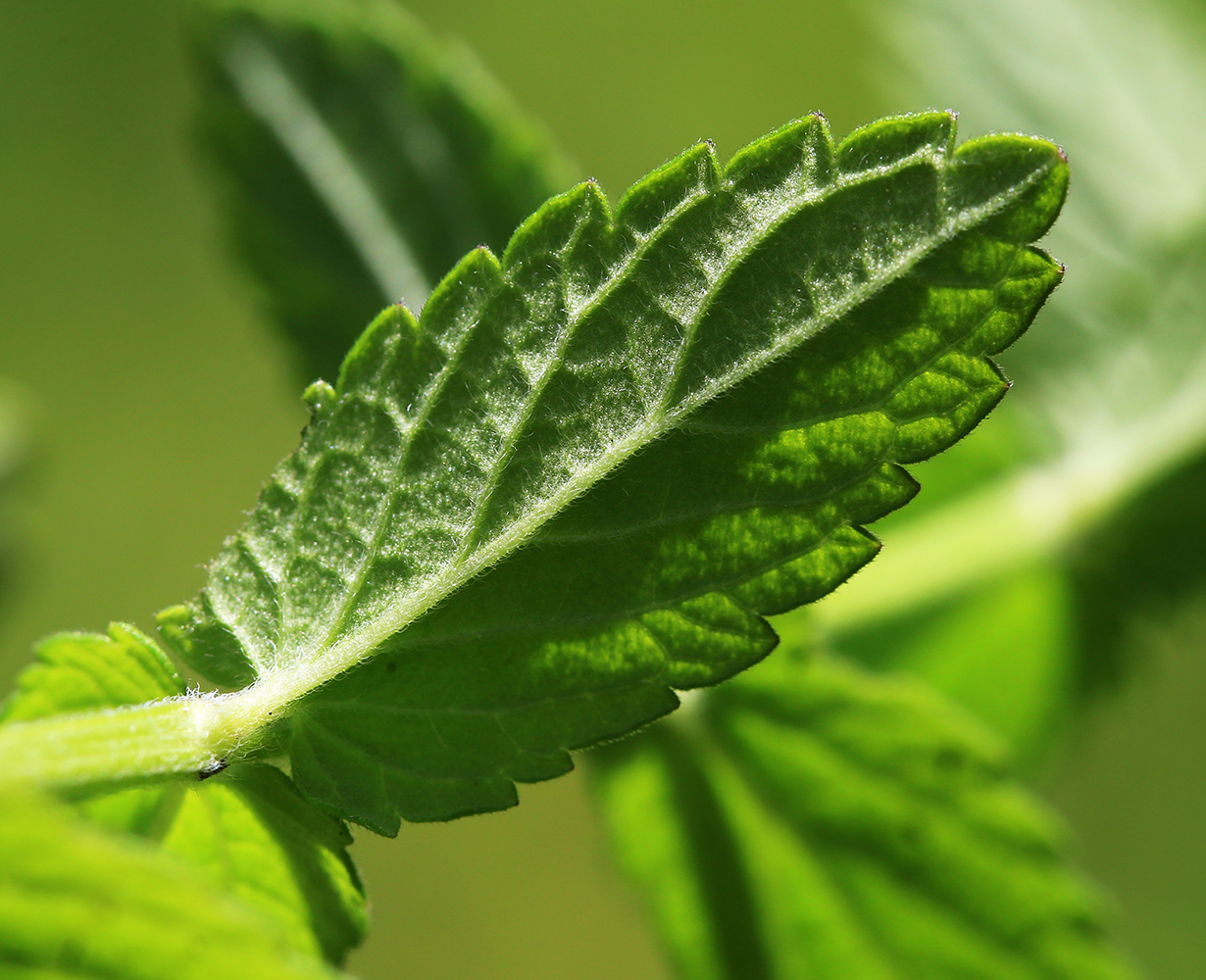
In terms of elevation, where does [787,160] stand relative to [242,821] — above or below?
above

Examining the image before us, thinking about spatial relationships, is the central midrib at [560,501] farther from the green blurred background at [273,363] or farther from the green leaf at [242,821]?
the green blurred background at [273,363]

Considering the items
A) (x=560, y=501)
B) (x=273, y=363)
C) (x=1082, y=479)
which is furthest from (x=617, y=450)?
(x=273, y=363)

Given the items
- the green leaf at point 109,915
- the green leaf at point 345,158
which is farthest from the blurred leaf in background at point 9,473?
the green leaf at point 109,915

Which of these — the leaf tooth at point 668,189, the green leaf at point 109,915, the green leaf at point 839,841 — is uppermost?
the leaf tooth at point 668,189

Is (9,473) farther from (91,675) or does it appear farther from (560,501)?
(560,501)

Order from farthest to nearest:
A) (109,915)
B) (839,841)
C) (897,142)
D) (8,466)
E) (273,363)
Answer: (273,363), (8,466), (839,841), (897,142), (109,915)

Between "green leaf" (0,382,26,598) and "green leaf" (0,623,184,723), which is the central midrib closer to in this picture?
"green leaf" (0,623,184,723)
